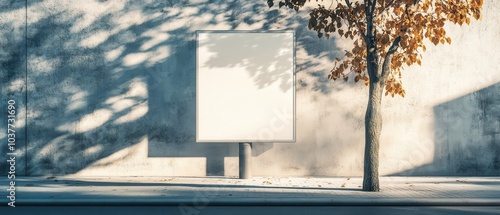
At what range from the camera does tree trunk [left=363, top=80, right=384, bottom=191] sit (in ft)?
48.2

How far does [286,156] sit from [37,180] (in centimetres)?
638

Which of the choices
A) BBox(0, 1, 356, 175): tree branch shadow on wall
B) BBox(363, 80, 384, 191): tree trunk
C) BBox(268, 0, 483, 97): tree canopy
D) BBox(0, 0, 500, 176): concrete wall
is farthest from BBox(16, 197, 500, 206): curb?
BBox(0, 1, 356, 175): tree branch shadow on wall

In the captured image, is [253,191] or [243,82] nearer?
[253,191]

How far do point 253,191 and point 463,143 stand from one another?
674cm

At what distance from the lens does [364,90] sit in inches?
719

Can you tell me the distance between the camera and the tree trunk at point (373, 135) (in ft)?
48.2

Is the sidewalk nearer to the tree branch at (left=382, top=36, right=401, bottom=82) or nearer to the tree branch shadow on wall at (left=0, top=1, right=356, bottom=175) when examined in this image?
the tree branch shadow on wall at (left=0, top=1, right=356, bottom=175)

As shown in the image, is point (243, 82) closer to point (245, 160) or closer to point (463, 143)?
point (245, 160)

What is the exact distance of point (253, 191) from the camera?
14586 millimetres

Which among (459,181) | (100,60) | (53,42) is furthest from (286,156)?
(53,42)

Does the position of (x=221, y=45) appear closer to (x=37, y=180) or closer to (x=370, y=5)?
(x=370, y=5)

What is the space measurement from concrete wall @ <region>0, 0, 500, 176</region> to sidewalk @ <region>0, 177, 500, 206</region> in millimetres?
770

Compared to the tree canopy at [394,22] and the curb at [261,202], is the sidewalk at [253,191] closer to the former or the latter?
the curb at [261,202]

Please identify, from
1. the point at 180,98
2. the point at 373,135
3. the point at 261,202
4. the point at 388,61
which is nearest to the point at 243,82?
the point at 180,98
